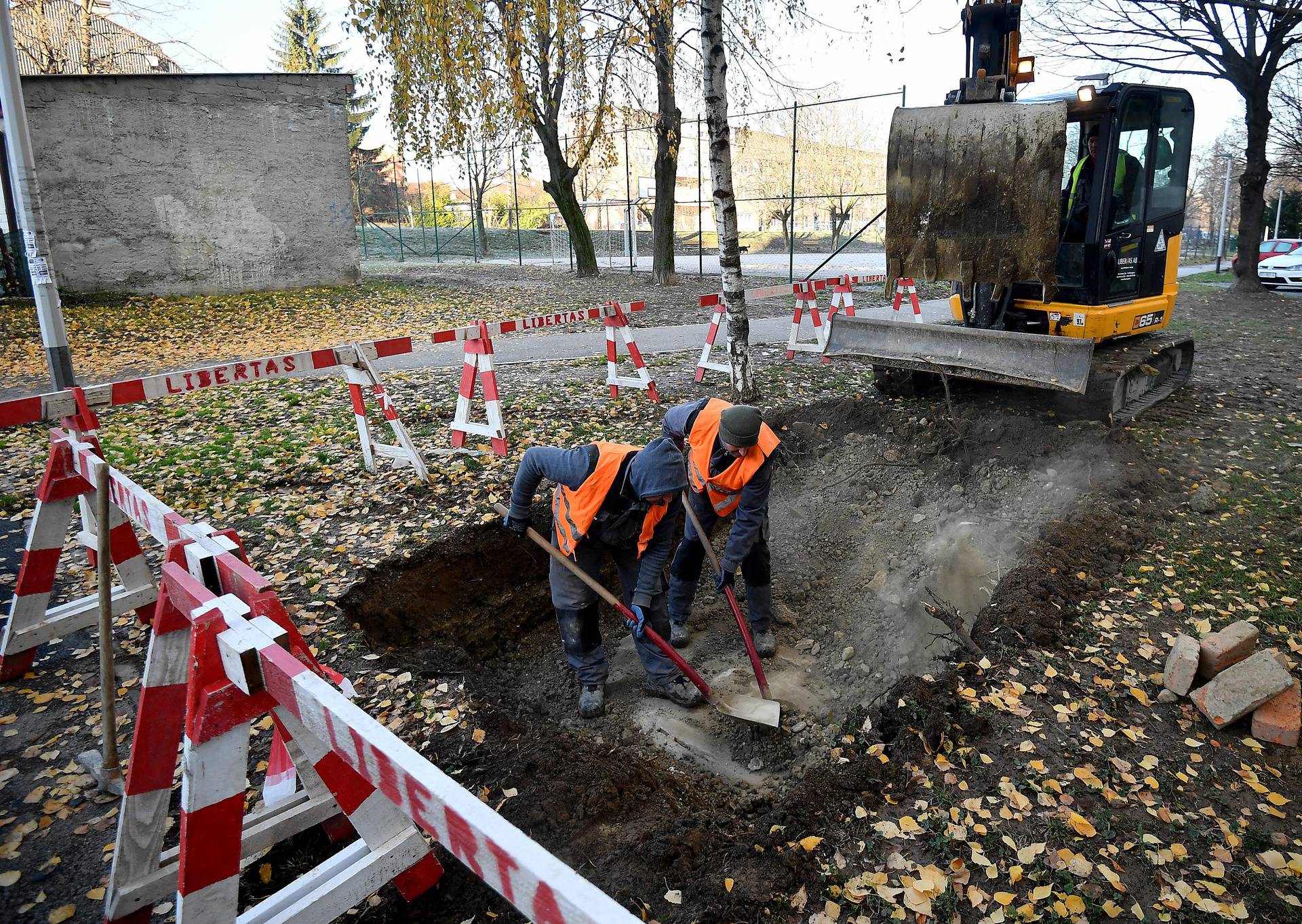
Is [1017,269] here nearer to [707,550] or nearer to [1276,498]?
[1276,498]

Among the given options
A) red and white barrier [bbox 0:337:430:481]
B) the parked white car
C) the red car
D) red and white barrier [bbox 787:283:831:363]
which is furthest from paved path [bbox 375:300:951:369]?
the red car

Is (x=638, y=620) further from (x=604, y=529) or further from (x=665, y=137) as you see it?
(x=665, y=137)

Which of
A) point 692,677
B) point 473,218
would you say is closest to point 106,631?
point 692,677

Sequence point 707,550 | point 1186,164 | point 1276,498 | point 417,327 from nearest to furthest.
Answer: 1. point 707,550
2. point 1276,498
3. point 1186,164
4. point 417,327

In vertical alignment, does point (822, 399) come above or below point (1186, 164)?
below

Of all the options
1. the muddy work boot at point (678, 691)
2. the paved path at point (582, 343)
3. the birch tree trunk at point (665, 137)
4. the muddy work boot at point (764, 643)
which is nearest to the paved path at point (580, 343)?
the paved path at point (582, 343)

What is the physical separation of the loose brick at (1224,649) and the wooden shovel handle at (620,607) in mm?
2667

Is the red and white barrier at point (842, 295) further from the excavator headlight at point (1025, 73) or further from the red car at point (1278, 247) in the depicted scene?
the red car at point (1278, 247)

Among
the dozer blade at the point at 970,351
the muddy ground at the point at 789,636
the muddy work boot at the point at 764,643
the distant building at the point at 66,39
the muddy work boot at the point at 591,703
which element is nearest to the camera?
the muddy ground at the point at 789,636

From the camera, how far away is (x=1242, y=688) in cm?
366

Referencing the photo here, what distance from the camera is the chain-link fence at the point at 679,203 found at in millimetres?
20812

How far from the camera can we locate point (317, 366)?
243 inches

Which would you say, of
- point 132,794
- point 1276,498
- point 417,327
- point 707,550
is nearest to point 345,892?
point 132,794

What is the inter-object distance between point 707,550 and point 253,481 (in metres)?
4.23
